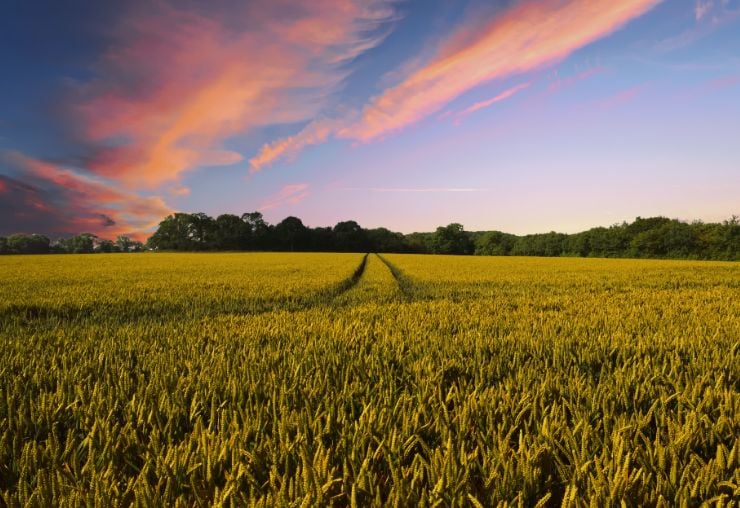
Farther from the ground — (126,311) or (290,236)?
(290,236)

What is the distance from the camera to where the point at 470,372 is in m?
3.48

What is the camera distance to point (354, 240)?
12925cm

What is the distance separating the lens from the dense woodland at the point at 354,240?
334 ft

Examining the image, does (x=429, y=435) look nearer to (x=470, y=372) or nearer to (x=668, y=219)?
(x=470, y=372)

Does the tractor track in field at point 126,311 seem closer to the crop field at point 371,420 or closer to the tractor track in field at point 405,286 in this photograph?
the tractor track in field at point 405,286

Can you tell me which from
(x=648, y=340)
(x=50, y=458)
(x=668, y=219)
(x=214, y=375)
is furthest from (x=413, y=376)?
(x=668, y=219)

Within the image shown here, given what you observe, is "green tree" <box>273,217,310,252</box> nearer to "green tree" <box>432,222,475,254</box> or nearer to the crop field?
"green tree" <box>432,222,475,254</box>

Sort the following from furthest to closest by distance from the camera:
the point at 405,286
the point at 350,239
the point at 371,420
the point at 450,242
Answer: the point at 450,242 < the point at 350,239 < the point at 405,286 < the point at 371,420

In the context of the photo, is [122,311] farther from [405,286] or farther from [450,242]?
[450,242]

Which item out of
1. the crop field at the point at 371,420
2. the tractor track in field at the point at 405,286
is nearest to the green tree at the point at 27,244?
the tractor track in field at the point at 405,286

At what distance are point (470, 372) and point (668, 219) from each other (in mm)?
133866

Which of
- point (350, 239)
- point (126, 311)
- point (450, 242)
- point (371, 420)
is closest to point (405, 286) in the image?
point (126, 311)

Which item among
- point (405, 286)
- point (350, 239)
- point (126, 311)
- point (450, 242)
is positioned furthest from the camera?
point (450, 242)

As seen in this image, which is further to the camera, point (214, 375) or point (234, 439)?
point (214, 375)
